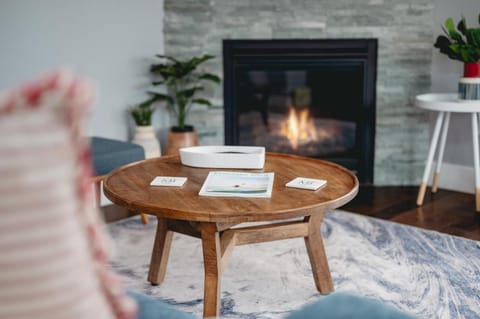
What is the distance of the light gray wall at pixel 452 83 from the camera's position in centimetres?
371

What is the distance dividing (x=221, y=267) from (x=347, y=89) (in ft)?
7.18

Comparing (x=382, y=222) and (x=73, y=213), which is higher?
(x=73, y=213)

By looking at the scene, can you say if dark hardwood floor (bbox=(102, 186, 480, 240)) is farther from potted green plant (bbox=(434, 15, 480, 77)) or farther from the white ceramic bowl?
the white ceramic bowl

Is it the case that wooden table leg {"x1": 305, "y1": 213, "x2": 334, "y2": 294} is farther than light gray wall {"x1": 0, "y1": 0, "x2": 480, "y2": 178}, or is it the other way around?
light gray wall {"x1": 0, "y1": 0, "x2": 480, "y2": 178}

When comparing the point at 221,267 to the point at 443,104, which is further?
the point at 443,104

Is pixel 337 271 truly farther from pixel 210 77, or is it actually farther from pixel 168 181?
pixel 210 77

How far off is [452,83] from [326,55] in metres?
0.78

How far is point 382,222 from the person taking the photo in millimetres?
3168

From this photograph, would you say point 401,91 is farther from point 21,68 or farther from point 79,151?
point 79,151

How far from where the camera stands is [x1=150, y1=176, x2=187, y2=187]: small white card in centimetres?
212

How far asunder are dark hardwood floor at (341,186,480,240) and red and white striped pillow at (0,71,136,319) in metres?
2.60

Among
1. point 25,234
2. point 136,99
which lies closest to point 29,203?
point 25,234

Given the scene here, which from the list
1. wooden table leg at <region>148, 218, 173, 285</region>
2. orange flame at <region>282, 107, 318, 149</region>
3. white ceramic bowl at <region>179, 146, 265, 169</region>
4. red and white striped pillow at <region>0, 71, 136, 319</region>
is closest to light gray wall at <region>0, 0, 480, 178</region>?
orange flame at <region>282, 107, 318, 149</region>

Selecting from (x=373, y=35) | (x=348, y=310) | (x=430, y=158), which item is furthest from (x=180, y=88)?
(x=348, y=310)
